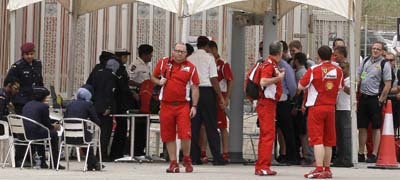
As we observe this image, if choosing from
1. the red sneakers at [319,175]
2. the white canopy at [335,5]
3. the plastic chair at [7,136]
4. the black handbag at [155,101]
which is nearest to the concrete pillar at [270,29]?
the white canopy at [335,5]

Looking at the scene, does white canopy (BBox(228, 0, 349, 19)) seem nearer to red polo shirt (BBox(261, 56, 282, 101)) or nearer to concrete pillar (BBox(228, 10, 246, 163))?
concrete pillar (BBox(228, 10, 246, 163))

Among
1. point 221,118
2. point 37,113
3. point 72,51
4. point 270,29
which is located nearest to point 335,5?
point 270,29

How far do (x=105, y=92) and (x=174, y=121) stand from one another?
2.36 meters

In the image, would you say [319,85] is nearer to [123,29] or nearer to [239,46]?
[239,46]

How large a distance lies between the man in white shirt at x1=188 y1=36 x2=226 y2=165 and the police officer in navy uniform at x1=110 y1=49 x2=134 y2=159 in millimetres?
1634

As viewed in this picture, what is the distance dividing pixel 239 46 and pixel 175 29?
3685 mm

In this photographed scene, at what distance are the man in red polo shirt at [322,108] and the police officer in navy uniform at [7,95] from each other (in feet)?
14.6

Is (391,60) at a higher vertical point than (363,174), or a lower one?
higher

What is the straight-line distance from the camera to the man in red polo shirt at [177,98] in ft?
52.7

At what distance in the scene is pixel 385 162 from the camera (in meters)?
18.0

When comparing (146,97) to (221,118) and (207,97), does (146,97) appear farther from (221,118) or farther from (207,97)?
(207,97)

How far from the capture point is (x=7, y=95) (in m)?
17.4

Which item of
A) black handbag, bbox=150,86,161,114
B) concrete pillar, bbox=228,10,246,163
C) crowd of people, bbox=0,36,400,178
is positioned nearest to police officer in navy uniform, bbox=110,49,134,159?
crowd of people, bbox=0,36,400,178

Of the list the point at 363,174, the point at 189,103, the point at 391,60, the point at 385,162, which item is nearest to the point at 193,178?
the point at 189,103
